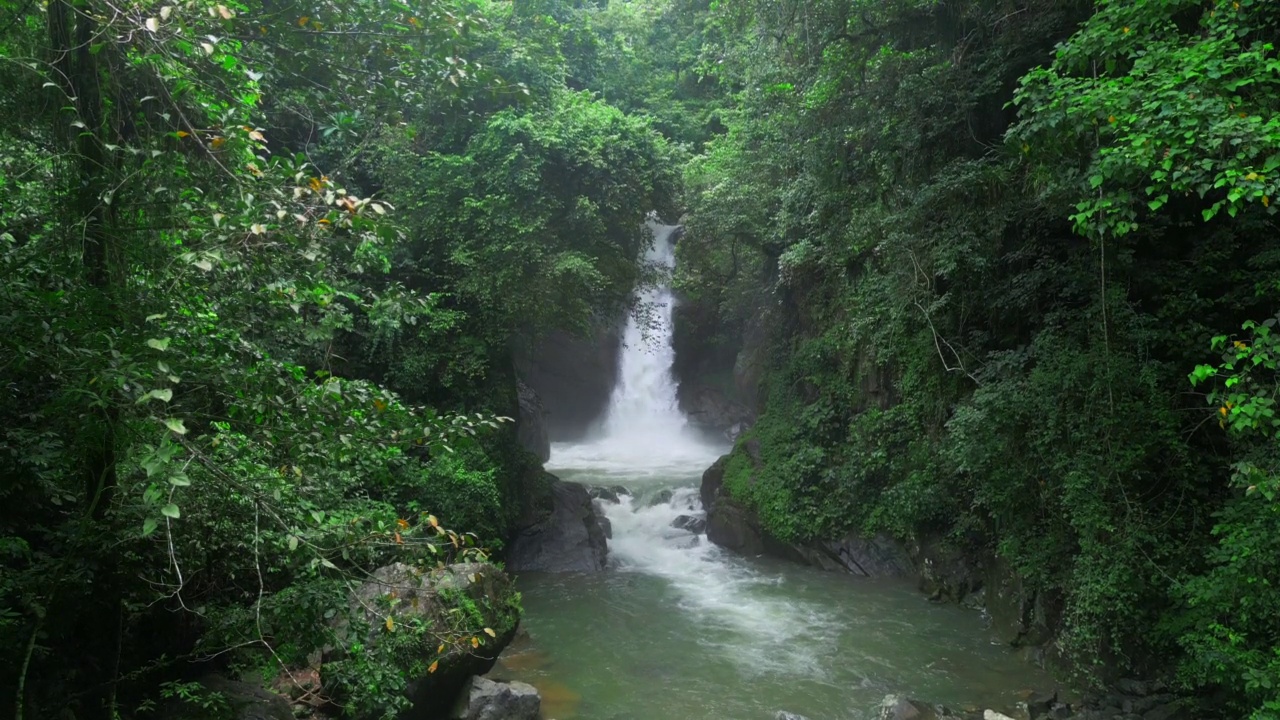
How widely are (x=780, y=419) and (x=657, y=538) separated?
315cm

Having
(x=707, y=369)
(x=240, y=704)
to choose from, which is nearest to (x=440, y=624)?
(x=240, y=704)

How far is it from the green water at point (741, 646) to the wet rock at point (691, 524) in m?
1.12

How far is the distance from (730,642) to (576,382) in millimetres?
15332

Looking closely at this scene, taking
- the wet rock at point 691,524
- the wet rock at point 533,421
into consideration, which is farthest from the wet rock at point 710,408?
the wet rock at point 691,524

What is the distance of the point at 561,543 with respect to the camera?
13031 millimetres

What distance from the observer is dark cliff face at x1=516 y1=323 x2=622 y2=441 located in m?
23.8

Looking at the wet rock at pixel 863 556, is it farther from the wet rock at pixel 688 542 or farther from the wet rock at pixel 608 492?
the wet rock at pixel 608 492

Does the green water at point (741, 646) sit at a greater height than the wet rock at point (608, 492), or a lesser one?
lesser

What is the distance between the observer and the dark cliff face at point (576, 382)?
23828 millimetres

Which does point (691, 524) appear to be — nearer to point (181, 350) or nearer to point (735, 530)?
point (735, 530)

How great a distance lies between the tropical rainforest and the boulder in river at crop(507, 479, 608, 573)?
0.70m

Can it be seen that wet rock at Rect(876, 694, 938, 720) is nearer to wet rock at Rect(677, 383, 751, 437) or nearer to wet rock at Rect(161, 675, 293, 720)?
wet rock at Rect(161, 675, 293, 720)

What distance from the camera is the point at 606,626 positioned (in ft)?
33.2

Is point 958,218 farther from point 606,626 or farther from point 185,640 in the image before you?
point 185,640
